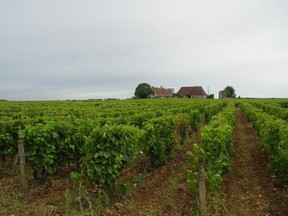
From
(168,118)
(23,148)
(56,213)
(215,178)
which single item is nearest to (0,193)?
(23,148)

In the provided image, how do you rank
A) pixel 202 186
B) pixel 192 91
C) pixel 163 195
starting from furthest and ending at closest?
1. pixel 192 91
2. pixel 163 195
3. pixel 202 186

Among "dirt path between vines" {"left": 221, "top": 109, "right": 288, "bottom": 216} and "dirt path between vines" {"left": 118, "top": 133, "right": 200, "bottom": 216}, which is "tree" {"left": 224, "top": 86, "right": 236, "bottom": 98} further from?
"dirt path between vines" {"left": 118, "top": 133, "right": 200, "bottom": 216}

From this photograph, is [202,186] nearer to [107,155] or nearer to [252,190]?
[107,155]

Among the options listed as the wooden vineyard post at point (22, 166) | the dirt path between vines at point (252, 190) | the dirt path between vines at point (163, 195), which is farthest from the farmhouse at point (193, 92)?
the wooden vineyard post at point (22, 166)

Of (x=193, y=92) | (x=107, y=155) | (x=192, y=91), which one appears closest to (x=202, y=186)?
(x=107, y=155)

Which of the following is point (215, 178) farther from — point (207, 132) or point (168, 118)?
point (168, 118)

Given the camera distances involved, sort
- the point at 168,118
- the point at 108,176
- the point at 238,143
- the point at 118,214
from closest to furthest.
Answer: the point at 118,214, the point at 108,176, the point at 168,118, the point at 238,143

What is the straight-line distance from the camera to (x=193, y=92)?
4341 inches

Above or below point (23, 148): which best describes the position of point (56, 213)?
below

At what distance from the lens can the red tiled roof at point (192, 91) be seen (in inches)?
4296

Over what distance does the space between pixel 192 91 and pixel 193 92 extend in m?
0.67

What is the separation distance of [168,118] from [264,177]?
3.69 m

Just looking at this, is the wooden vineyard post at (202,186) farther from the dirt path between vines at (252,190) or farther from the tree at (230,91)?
the tree at (230,91)

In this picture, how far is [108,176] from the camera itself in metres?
6.09
